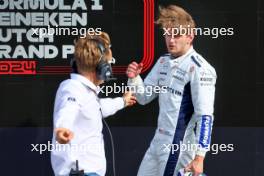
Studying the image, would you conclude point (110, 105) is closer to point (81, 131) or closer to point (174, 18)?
point (81, 131)

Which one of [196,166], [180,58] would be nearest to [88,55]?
[180,58]

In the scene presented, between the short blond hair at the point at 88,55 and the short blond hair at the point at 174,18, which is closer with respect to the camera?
the short blond hair at the point at 88,55

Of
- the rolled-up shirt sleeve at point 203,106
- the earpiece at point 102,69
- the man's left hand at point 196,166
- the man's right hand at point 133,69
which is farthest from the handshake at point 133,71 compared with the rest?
the earpiece at point 102,69

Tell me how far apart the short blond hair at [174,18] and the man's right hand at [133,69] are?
0.32 meters

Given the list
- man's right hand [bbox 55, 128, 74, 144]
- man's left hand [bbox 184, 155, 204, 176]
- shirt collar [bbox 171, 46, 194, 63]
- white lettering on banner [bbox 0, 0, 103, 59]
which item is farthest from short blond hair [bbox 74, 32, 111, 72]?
man's left hand [bbox 184, 155, 204, 176]

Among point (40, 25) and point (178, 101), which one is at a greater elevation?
point (40, 25)

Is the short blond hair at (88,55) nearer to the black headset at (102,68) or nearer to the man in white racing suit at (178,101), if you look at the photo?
the black headset at (102,68)

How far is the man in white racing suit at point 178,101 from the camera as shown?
3676mm

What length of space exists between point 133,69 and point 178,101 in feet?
1.28

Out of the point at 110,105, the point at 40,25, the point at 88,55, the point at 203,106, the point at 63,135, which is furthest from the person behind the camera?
the point at 40,25

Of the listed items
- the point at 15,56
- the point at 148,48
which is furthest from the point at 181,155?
the point at 15,56

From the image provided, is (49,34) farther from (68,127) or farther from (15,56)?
(68,127)

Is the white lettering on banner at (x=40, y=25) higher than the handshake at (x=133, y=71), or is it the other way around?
the white lettering on banner at (x=40, y=25)

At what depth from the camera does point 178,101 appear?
3703 millimetres
